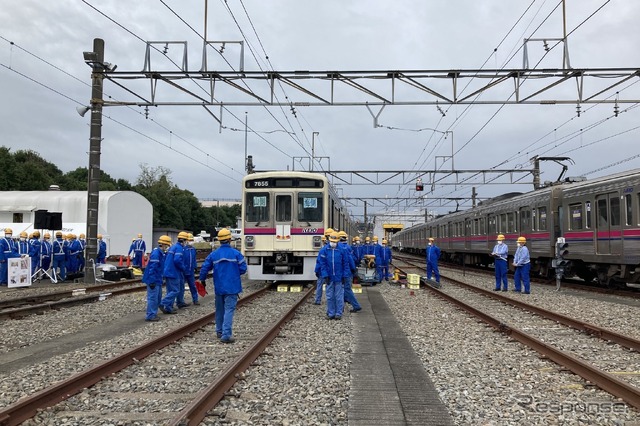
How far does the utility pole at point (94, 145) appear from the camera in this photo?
1770cm

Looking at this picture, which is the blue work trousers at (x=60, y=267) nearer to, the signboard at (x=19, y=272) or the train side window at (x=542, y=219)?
the signboard at (x=19, y=272)

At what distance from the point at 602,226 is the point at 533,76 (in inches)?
190

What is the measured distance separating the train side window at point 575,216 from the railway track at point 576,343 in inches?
194

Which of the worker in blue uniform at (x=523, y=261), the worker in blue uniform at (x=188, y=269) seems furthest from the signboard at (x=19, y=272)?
the worker in blue uniform at (x=523, y=261)

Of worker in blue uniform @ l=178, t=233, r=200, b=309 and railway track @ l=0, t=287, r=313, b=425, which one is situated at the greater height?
worker in blue uniform @ l=178, t=233, r=200, b=309

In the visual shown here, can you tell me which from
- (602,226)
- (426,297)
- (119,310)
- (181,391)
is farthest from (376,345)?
(602,226)

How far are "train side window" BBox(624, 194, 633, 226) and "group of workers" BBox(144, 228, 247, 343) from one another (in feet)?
36.3

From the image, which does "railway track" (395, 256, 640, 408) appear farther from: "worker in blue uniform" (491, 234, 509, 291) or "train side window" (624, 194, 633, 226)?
"train side window" (624, 194, 633, 226)

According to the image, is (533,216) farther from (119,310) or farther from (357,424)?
(357,424)

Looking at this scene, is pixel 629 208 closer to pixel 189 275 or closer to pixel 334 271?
pixel 334 271

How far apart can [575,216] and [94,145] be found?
15.9 meters

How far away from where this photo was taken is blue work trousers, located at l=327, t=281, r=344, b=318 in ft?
35.8

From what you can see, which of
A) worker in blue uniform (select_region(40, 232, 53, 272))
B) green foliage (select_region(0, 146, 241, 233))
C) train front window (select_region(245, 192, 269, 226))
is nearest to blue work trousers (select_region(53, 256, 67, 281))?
worker in blue uniform (select_region(40, 232, 53, 272))

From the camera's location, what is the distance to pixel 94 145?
18.1 meters
